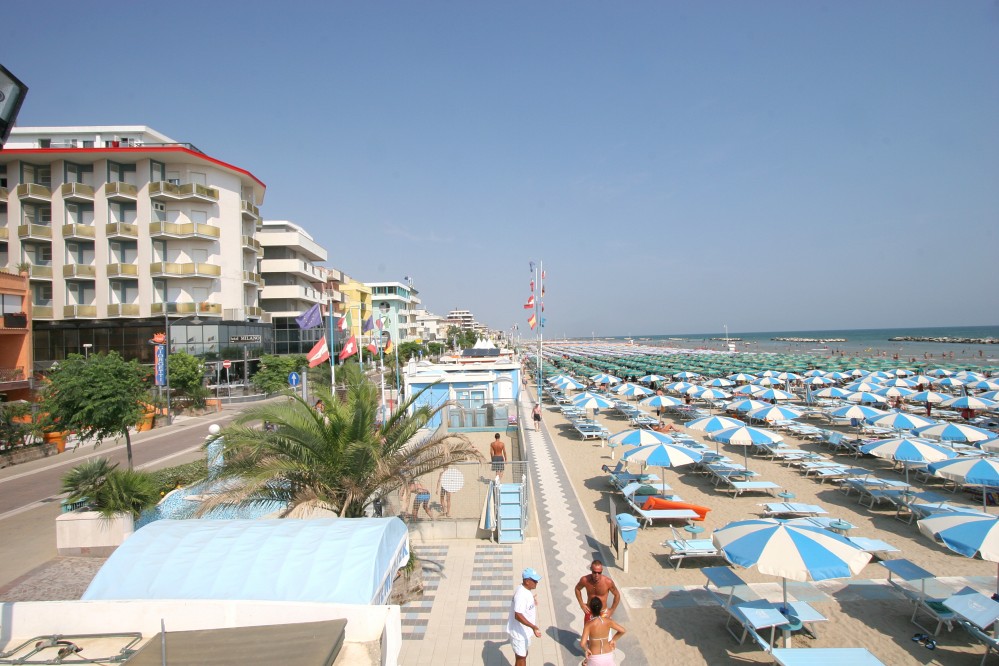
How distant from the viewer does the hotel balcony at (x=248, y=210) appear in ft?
119

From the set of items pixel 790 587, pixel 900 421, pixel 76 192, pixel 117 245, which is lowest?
pixel 790 587

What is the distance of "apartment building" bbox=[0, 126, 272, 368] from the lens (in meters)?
31.4

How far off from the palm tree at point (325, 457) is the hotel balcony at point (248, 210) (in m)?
32.5

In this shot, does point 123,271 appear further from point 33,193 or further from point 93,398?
point 93,398

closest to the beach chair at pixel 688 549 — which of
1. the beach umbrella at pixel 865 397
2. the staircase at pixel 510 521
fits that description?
the staircase at pixel 510 521

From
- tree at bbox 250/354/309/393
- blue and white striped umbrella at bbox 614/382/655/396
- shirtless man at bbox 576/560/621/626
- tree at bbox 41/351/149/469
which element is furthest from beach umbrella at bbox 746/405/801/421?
tree at bbox 250/354/309/393

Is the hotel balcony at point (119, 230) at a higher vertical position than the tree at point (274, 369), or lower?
higher

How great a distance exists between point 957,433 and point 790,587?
8684 mm

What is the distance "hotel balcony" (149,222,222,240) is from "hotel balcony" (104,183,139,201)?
6.59ft

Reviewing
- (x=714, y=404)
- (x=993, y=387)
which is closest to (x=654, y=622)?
(x=714, y=404)

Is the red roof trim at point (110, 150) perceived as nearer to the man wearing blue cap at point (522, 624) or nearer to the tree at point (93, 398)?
the tree at point (93, 398)

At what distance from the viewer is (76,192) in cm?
3150

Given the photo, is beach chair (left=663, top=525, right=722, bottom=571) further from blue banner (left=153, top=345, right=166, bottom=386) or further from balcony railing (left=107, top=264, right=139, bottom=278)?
balcony railing (left=107, top=264, right=139, bottom=278)

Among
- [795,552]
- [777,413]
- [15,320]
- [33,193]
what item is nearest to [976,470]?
[777,413]
